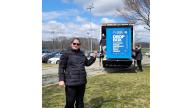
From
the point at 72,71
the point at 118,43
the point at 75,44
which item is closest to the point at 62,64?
the point at 72,71

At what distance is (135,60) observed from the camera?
17609 mm

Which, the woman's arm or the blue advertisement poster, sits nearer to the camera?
the woman's arm

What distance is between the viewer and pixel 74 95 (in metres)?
5.98

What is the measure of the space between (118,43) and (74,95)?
1105 centimetres

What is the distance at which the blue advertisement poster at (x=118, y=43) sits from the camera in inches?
659

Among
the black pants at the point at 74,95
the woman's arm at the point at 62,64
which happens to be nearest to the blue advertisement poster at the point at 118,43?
the black pants at the point at 74,95

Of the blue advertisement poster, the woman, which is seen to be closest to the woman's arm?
the woman

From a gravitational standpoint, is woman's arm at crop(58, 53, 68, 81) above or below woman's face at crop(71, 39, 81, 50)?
below

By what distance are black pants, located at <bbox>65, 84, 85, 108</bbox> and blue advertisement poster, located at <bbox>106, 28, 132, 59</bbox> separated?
10.9 m

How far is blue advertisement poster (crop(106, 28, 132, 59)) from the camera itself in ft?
55.0

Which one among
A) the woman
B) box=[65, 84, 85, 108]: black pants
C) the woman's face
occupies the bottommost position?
box=[65, 84, 85, 108]: black pants

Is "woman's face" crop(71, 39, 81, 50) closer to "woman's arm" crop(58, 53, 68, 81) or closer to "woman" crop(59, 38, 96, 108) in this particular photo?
"woman" crop(59, 38, 96, 108)

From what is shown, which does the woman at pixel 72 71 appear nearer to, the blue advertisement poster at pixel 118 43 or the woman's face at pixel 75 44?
the woman's face at pixel 75 44
